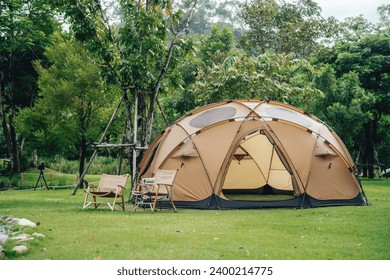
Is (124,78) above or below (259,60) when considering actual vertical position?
below

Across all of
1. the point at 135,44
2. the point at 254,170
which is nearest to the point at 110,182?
the point at 135,44

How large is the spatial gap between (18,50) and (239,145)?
63.1 feet

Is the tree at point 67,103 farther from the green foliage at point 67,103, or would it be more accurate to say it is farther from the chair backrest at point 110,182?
the chair backrest at point 110,182

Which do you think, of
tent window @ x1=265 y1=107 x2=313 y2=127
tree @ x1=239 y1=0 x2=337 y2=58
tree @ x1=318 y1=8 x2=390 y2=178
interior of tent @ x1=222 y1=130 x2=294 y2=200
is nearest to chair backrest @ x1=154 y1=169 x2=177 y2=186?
tent window @ x1=265 y1=107 x2=313 y2=127

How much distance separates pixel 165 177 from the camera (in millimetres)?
13109

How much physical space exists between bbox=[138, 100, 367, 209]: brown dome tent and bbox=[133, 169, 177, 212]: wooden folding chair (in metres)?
0.61

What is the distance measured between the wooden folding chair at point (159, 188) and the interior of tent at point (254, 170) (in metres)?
4.52

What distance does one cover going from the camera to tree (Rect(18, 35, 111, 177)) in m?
24.2

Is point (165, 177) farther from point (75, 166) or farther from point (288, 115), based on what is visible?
point (75, 166)

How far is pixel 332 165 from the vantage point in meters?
14.1

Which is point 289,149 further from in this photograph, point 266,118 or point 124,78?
point 124,78

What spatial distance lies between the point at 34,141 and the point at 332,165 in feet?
56.1

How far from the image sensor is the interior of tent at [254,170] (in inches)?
695
